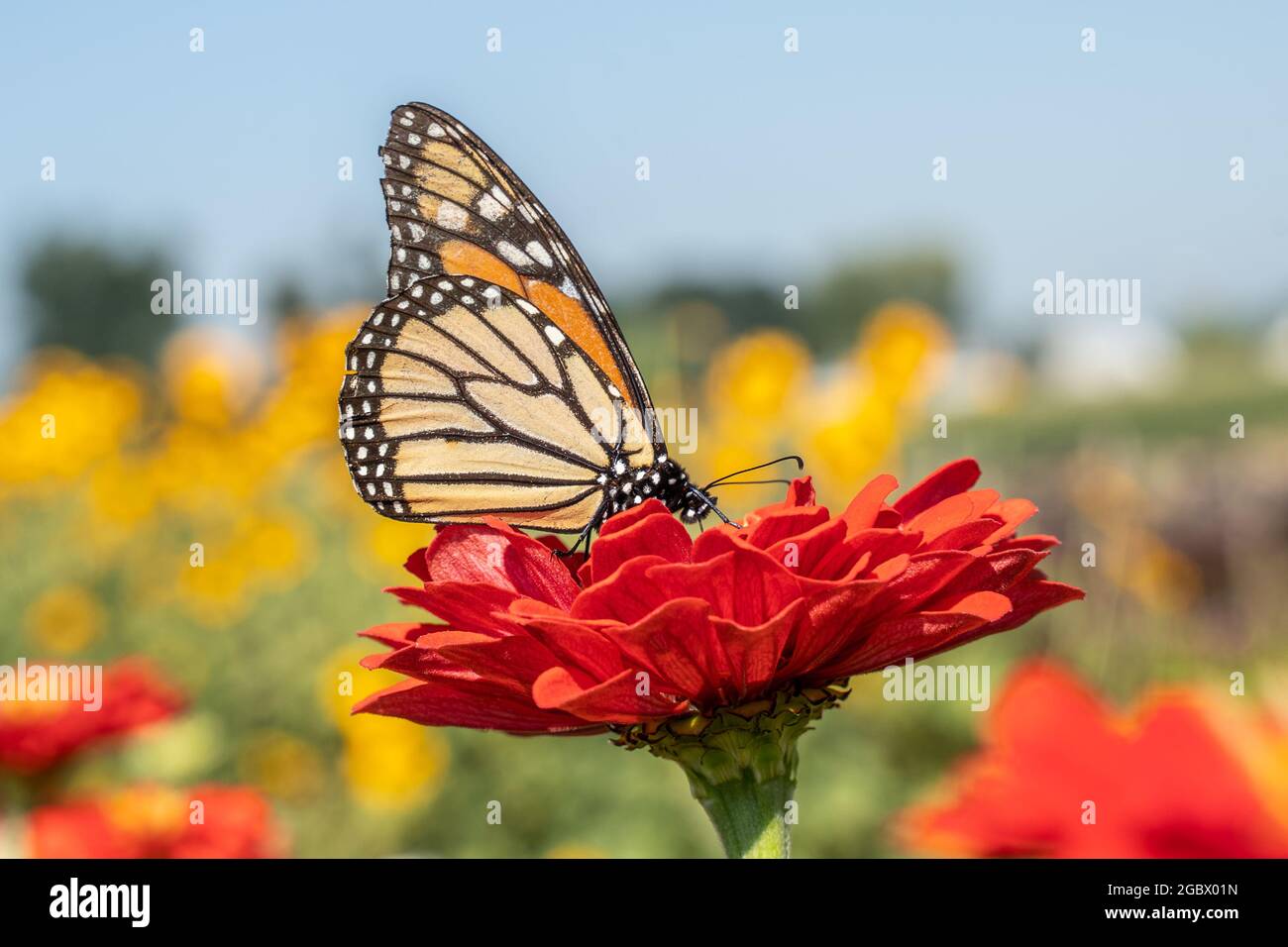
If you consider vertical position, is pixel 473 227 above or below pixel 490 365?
above

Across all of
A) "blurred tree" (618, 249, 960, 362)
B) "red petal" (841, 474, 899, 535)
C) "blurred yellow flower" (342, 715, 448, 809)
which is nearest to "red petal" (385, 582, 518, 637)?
"red petal" (841, 474, 899, 535)

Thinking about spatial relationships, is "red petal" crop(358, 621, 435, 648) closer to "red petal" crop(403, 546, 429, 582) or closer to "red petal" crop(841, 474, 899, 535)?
"red petal" crop(403, 546, 429, 582)

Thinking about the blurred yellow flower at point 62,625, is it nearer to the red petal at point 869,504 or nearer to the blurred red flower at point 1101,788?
the red petal at point 869,504

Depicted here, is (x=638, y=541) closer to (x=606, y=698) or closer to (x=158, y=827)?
(x=606, y=698)

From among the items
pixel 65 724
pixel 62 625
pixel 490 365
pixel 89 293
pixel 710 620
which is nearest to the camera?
pixel 710 620

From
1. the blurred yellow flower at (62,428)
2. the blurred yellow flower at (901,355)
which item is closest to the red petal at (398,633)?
the blurred yellow flower at (901,355)

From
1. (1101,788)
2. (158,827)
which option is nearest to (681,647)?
(1101,788)

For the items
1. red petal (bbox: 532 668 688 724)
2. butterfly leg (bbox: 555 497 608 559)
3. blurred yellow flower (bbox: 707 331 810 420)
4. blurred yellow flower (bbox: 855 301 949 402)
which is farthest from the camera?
blurred yellow flower (bbox: 707 331 810 420)

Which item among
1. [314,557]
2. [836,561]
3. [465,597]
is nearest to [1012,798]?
[836,561]
